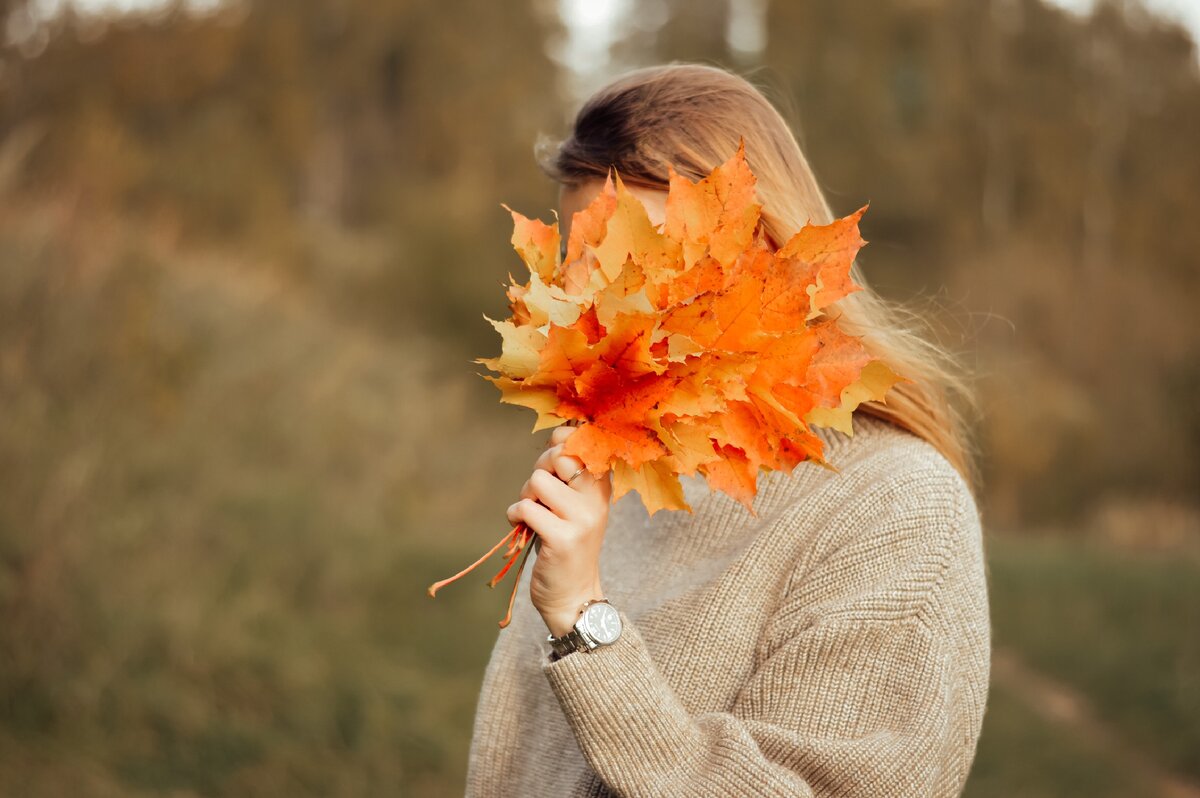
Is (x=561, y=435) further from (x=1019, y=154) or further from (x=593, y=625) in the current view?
(x=1019, y=154)

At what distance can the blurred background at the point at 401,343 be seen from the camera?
4.83 metres

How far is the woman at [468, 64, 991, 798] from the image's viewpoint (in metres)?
1.50

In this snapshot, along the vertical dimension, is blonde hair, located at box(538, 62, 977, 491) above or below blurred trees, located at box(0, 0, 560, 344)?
below

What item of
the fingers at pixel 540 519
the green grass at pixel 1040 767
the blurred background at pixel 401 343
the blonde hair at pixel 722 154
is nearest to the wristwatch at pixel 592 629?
the fingers at pixel 540 519

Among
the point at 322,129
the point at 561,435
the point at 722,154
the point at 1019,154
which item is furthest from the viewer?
the point at 1019,154

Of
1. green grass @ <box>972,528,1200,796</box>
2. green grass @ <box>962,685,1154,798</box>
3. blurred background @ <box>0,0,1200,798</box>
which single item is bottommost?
green grass @ <box>972,528,1200,796</box>

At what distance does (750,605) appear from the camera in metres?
1.70

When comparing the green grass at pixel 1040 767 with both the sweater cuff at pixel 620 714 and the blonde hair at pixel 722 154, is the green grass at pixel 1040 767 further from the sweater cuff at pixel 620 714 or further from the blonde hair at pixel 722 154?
the sweater cuff at pixel 620 714

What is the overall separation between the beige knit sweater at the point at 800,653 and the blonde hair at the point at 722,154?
131mm

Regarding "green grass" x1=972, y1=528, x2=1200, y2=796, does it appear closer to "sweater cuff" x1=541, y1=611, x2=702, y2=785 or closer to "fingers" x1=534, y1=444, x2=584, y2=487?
"sweater cuff" x1=541, y1=611, x2=702, y2=785

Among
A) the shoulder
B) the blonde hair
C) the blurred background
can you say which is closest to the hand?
the shoulder

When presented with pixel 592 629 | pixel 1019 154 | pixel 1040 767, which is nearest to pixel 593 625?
pixel 592 629

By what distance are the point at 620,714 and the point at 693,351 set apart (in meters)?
0.54

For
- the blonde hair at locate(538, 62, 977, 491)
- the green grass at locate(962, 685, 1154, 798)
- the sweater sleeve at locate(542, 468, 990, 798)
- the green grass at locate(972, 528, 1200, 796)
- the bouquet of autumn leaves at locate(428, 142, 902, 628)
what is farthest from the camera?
the green grass at locate(972, 528, 1200, 796)
